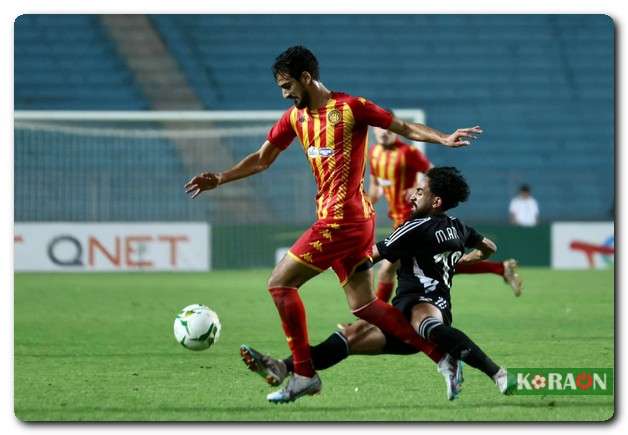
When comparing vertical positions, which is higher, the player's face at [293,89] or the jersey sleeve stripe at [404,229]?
the player's face at [293,89]

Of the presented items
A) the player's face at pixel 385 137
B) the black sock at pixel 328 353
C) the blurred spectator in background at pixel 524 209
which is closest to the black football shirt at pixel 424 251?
the black sock at pixel 328 353

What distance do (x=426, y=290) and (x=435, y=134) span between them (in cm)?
90

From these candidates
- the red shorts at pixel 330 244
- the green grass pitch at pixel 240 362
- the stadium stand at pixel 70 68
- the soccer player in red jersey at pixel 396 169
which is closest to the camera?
the green grass pitch at pixel 240 362

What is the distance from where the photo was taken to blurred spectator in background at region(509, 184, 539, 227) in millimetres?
19438

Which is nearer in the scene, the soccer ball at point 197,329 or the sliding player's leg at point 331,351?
the sliding player's leg at point 331,351

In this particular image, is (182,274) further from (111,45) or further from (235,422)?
(235,422)

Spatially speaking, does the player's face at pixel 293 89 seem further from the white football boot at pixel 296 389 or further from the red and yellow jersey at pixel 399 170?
the red and yellow jersey at pixel 399 170

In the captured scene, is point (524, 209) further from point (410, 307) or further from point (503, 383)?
point (503, 383)

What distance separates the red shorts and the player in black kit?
20cm

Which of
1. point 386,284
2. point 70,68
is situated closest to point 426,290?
point 386,284

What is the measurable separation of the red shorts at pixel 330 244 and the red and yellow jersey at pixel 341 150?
45 millimetres

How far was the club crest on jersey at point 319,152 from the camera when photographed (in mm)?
6070

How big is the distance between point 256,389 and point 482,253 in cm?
151

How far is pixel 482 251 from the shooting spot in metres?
6.93
